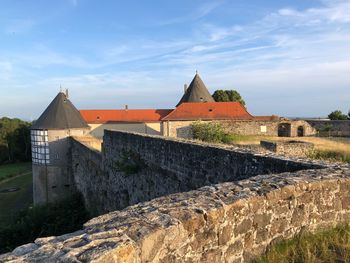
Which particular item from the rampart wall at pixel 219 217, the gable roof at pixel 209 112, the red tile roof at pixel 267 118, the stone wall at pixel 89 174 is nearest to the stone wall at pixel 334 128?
the red tile roof at pixel 267 118

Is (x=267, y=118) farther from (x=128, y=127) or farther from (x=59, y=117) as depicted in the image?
(x=59, y=117)

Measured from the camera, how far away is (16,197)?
2667 cm

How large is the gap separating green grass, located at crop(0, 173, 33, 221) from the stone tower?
101 inches

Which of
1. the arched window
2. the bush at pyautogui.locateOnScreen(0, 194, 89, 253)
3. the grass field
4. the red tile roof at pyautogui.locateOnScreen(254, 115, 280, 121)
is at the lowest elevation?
the grass field

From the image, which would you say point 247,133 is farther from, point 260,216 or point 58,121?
point 260,216

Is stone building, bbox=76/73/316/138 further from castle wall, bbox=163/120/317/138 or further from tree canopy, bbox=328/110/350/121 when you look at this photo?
tree canopy, bbox=328/110/350/121

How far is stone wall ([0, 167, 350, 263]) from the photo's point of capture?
2596mm

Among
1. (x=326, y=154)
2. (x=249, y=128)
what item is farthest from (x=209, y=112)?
(x=326, y=154)

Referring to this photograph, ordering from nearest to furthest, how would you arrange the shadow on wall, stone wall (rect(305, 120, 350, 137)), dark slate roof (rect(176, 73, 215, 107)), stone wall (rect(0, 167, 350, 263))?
stone wall (rect(0, 167, 350, 263)), stone wall (rect(305, 120, 350, 137)), the shadow on wall, dark slate roof (rect(176, 73, 215, 107))

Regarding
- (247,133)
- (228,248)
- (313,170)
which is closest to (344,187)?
(313,170)

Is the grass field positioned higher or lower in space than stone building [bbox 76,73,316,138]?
lower

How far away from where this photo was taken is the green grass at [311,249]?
357 cm

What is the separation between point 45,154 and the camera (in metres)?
21.3

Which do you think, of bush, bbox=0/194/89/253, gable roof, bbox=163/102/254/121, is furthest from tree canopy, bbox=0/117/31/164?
bush, bbox=0/194/89/253
